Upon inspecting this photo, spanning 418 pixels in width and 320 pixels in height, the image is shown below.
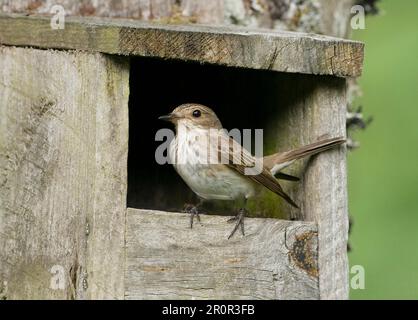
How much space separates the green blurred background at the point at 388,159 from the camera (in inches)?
287

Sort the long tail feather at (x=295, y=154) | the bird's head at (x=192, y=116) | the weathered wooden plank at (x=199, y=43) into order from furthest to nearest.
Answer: the bird's head at (x=192, y=116)
the long tail feather at (x=295, y=154)
the weathered wooden plank at (x=199, y=43)

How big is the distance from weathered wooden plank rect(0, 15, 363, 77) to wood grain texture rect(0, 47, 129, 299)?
3.2 inches

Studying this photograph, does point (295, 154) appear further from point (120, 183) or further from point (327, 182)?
point (120, 183)

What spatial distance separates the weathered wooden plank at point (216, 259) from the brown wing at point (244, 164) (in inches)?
8.6

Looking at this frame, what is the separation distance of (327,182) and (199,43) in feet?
3.23

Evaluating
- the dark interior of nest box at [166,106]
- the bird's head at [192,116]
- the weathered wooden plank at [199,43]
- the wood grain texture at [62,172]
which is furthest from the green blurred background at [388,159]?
the wood grain texture at [62,172]

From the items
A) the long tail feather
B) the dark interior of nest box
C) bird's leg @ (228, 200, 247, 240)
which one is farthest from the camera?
the dark interior of nest box

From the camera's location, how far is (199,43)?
5.11 metres

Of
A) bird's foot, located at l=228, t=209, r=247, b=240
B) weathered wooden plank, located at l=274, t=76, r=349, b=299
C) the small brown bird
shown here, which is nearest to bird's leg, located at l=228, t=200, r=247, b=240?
bird's foot, located at l=228, t=209, r=247, b=240

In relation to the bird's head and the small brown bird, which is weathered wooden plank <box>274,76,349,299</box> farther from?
the bird's head

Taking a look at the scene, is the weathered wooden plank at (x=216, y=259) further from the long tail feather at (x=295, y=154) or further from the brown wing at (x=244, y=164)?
the long tail feather at (x=295, y=154)

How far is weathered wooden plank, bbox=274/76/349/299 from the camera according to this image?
17.9 ft

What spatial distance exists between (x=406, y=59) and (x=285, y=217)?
2.48m

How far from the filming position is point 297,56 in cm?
530
